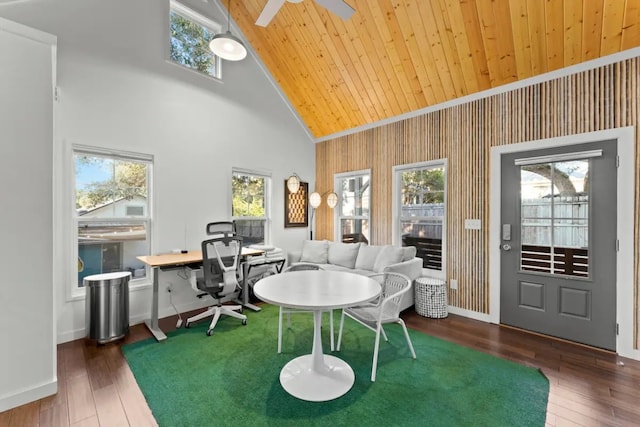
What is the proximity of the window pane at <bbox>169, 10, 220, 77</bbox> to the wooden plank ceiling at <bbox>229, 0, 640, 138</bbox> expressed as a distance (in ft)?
2.21

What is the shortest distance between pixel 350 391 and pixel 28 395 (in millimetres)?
2315

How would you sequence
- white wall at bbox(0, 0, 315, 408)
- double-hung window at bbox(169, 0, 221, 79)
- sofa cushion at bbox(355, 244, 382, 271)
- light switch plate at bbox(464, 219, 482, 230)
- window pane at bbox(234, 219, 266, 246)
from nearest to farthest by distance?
white wall at bbox(0, 0, 315, 408) < light switch plate at bbox(464, 219, 482, 230) < double-hung window at bbox(169, 0, 221, 79) < sofa cushion at bbox(355, 244, 382, 271) < window pane at bbox(234, 219, 266, 246)

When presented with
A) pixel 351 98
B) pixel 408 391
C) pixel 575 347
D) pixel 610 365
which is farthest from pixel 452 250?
pixel 351 98

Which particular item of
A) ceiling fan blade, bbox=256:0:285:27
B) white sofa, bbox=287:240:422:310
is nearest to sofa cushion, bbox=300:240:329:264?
white sofa, bbox=287:240:422:310

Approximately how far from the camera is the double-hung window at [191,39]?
3.72m

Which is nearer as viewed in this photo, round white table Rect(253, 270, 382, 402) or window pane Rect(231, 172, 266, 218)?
round white table Rect(253, 270, 382, 402)

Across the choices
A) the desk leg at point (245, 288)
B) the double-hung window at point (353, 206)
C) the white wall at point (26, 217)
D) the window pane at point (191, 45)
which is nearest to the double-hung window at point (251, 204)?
the desk leg at point (245, 288)

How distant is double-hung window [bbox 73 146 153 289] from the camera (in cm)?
298

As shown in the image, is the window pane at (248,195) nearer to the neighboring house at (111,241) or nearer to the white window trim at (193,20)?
the neighboring house at (111,241)

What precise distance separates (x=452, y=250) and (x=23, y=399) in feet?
14.6

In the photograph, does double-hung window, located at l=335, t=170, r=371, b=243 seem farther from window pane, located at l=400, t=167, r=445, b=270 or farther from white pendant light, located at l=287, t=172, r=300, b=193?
white pendant light, located at l=287, t=172, r=300, b=193

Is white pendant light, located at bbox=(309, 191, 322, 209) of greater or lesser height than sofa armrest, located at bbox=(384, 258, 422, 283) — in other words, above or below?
above

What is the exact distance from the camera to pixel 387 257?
12.6 feet

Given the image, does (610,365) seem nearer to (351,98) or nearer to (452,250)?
(452,250)
